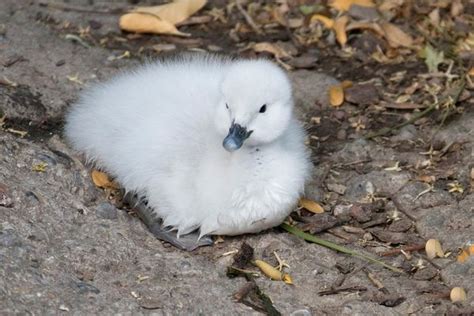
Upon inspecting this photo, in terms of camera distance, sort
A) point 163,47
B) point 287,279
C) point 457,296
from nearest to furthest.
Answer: point 457,296, point 287,279, point 163,47

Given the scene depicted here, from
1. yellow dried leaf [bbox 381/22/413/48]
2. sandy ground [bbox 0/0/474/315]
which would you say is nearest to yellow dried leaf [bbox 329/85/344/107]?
sandy ground [bbox 0/0/474/315]

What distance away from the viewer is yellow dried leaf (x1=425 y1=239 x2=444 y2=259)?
172 inches

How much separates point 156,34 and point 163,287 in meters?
2.32

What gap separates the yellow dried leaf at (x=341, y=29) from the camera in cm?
598

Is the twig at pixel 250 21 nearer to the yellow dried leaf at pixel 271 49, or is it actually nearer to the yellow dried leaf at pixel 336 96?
the yellow dried leaf at pixel 271 49

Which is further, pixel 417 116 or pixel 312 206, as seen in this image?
pixel 417 116

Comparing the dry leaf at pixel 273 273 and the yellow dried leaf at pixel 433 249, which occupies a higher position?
the dry leaf at pixel 273 273

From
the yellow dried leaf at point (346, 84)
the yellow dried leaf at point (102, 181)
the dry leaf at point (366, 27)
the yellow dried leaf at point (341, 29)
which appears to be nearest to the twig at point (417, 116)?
the yellow dried leaf at point (346, 84)

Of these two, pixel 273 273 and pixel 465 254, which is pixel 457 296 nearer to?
pixel 465 254

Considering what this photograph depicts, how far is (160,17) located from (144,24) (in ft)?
0.40

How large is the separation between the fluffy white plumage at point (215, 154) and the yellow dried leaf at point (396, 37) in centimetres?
151

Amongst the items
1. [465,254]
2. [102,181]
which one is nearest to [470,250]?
[465,254]

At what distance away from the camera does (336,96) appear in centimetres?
550

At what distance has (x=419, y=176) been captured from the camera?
4.91 m
